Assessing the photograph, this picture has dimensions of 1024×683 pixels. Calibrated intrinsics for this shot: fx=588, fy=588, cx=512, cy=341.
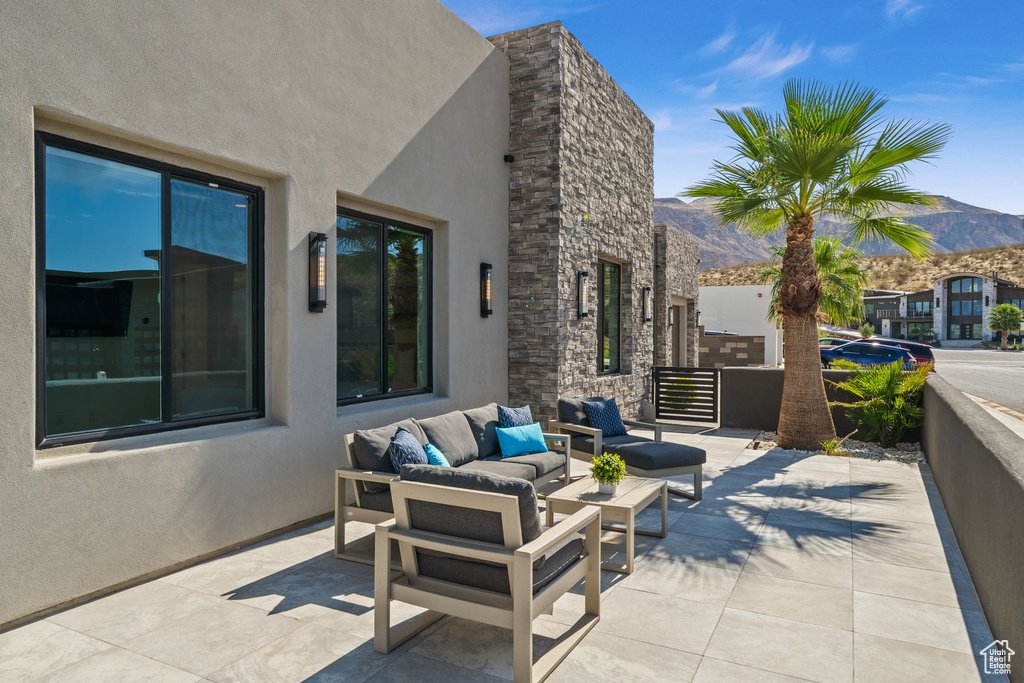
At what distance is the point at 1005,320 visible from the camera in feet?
165

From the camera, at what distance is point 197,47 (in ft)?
12.9

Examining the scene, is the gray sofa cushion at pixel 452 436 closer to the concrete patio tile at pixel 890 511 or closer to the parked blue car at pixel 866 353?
the concrete patio tile at pixel 890 511

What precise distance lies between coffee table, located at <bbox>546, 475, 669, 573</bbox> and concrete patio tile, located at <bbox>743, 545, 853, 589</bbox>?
73 centimetres

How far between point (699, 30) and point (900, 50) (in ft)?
53.3

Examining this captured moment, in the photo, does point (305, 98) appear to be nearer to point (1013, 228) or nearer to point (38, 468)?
point (38, 468)

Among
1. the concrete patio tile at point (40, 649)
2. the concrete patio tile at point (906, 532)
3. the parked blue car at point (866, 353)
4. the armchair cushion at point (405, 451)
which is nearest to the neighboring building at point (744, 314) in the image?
the parked blue car at point (866, 353)

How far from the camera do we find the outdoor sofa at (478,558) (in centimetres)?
255

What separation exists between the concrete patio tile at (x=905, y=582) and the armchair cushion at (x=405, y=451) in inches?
115

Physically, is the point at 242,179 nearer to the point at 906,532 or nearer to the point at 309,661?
the point at 309,661

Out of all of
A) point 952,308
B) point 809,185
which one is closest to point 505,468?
point 809,185

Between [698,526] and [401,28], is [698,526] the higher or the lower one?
the lower one

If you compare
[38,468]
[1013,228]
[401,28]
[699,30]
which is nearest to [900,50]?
[699,30]

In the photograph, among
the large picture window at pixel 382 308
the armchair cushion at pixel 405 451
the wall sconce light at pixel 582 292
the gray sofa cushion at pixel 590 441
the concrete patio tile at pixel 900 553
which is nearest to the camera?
the concrete patio tile at pixel 900 553

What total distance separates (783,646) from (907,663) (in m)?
0.53
